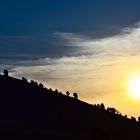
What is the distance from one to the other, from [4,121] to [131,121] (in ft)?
212

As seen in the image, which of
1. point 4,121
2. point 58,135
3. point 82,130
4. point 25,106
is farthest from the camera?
point 82,130

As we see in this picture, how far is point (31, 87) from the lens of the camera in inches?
4572

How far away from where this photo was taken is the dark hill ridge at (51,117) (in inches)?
3413

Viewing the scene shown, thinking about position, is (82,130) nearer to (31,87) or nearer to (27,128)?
(31,87)

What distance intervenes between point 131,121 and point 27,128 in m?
59.0

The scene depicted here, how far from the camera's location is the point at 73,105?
122m

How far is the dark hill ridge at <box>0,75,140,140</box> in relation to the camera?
86688 millimetres

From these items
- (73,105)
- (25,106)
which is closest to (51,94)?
(73,105)

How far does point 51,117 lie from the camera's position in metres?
100

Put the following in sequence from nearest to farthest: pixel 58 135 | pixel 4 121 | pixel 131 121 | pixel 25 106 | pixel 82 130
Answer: pixel 4 121, pixel 58 135, pixel 25 106, pixel 82 130, pixel 131 121

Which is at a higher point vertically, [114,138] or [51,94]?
[51,94]

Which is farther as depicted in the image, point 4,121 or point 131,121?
point 131,121

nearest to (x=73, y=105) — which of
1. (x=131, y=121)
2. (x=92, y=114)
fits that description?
(x=92, y=114)

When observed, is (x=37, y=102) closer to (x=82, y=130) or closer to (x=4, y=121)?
(x=82, y=130)
